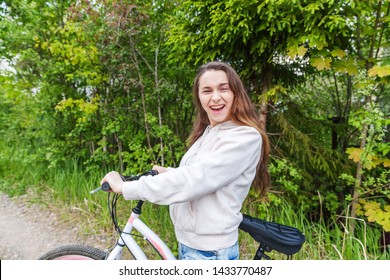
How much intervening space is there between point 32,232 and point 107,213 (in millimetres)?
960

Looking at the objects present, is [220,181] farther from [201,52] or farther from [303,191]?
[303,191]

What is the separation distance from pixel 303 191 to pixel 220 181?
93.1 inches

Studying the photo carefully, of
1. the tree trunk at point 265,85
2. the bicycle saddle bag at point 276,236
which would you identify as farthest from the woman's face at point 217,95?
the tree trunk at point 265,85

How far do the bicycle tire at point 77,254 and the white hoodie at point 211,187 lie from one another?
0.56m

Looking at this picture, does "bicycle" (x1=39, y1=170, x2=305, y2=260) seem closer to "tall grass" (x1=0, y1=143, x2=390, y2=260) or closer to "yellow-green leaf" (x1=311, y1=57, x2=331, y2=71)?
"tall grass" (x1=0, y1=143, x2=390, y2=260)

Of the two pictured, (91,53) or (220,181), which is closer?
(220,181)

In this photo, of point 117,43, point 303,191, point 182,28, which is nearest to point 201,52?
point 182,28

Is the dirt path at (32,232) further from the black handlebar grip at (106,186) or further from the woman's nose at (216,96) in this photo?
the woman's nose at (216,96)

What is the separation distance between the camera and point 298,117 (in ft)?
11.5

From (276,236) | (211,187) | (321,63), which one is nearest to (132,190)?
(211,187)

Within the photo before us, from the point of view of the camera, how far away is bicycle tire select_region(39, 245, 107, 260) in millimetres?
1800

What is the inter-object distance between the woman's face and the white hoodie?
62 mm

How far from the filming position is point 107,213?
3.58 m

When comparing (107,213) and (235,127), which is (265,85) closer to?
(235,127)
